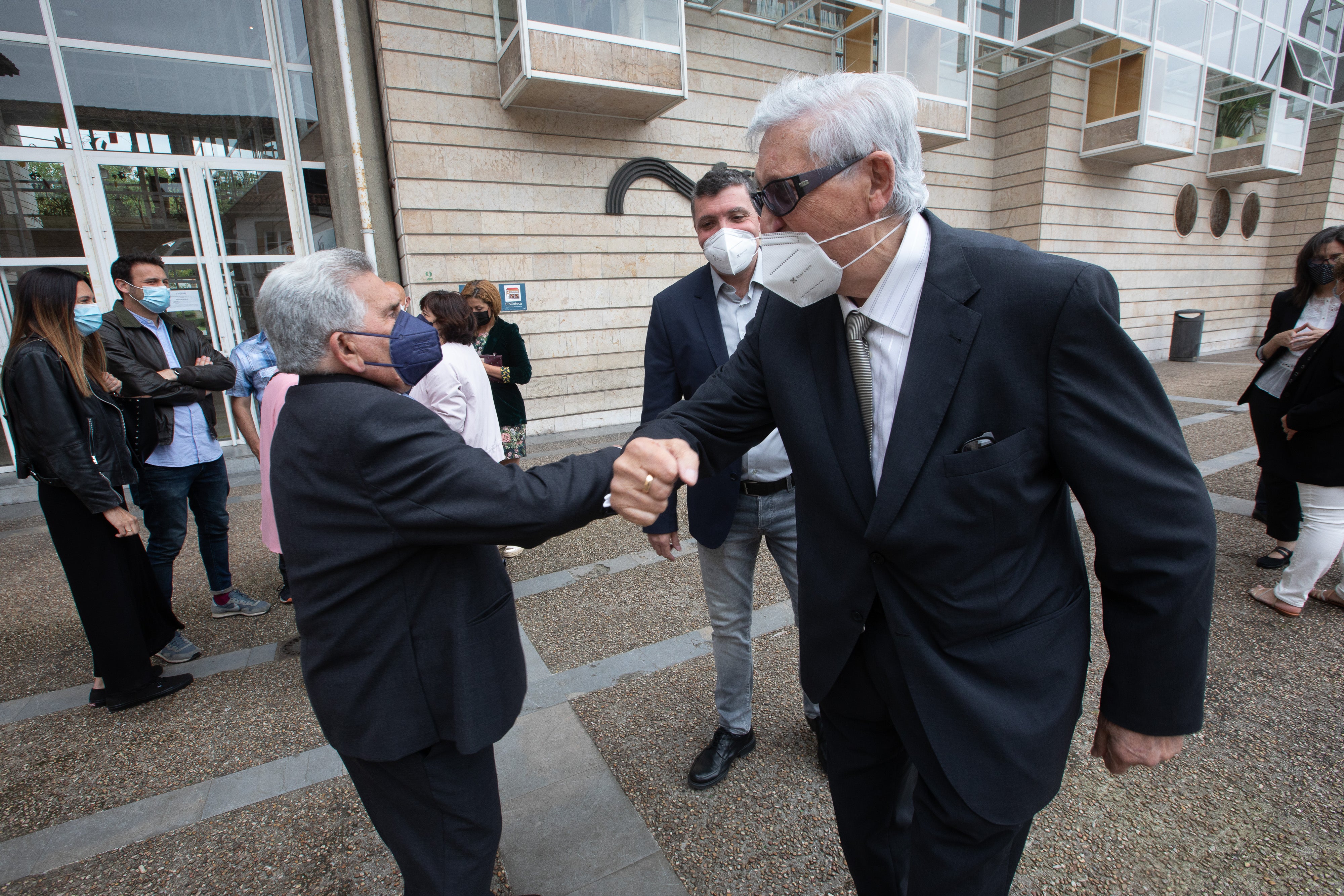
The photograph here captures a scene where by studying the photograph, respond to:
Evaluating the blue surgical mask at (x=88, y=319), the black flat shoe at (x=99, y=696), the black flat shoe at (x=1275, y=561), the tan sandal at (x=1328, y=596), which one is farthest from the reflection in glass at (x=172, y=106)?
the tan sandal at (x=1328, y=596)

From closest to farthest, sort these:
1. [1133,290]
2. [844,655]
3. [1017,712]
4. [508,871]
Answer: [1017,712]
[844,655]
[508,871]
[1133,290]

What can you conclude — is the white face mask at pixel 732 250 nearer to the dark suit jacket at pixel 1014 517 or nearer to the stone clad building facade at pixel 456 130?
the dark suit jacket at pixel 1014 517

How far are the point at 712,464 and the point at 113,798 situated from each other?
8.94 feet

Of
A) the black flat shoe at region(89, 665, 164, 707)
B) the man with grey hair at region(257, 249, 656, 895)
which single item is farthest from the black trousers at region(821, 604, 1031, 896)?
the black flat shoe at region(89, 665, 164, 707)

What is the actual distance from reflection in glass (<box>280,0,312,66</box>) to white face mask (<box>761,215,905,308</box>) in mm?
8748

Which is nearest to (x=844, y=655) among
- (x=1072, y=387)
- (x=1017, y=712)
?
(x=1017, y=712)

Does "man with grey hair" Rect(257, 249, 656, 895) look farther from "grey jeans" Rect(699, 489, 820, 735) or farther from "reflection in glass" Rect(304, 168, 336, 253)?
"reflection in glass" Rect(304, 168, 336, 253)

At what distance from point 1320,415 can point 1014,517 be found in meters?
3.43

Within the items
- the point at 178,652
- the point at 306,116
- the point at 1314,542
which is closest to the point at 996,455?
the point at 1314,542

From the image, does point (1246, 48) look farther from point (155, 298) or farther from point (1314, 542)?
point (155, 298)

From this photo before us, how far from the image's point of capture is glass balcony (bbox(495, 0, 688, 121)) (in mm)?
7305

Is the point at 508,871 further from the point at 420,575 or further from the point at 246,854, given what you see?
the point at 420,575

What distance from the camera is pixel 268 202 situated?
7.93m

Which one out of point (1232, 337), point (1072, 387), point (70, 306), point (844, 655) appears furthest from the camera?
point (1232, 337)
